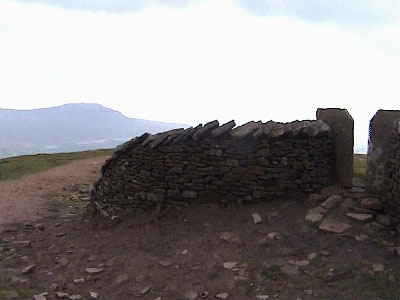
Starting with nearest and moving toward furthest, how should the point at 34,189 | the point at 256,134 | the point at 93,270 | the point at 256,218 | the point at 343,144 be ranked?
the point at 93,270
the point at 256,218
the point at 256,134
the point at 343,144
the point at 34,189

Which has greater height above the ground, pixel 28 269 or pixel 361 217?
pixel 361 217

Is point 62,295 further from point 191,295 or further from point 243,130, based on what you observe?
point 243,130

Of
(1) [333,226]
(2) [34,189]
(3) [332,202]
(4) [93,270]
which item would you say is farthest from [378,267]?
(2) [34,189]

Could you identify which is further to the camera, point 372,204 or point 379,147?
point 379,147

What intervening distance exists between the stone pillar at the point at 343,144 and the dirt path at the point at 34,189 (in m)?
8.85

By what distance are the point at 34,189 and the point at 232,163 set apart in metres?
12.1

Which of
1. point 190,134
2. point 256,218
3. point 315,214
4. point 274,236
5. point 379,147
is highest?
point 190,134

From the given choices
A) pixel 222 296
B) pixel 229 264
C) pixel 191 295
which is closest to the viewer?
pixel 222 296

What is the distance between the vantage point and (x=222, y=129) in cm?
901

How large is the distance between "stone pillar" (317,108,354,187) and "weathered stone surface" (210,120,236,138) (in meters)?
2.07

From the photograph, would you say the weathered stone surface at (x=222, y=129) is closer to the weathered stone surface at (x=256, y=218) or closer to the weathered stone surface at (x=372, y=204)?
the weathered stone surface at (x=256, y=218)

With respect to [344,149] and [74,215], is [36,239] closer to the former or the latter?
[74,215]

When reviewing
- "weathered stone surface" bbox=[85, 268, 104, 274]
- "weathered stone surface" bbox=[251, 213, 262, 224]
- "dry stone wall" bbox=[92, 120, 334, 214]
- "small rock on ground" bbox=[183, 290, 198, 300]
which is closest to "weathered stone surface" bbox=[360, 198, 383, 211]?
"dry stone wall" bbox=[92, 120, 334, 214]

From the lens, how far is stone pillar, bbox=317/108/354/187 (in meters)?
8.81
